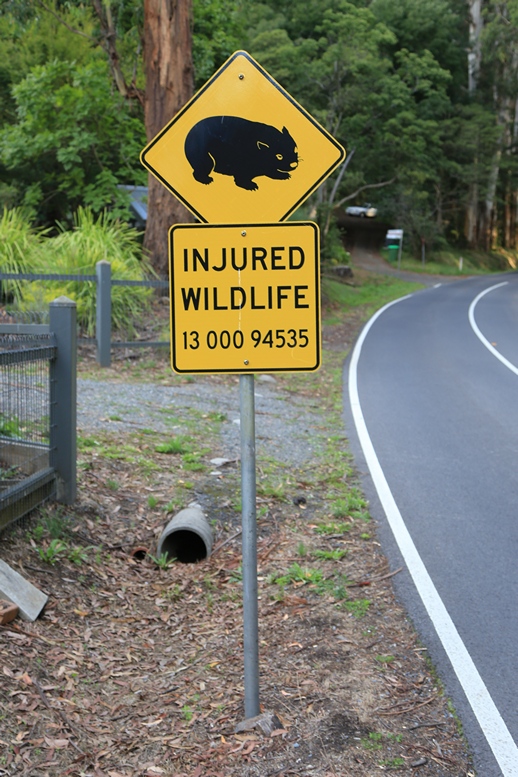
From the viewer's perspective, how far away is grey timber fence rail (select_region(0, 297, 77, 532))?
5828 millimetres

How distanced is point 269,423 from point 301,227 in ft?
24.7

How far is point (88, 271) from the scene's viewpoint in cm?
1531

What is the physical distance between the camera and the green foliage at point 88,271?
47.6 feet

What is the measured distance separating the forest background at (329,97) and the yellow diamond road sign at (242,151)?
13364mm

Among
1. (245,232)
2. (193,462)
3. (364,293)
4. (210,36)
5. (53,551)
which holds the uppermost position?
(210,36)

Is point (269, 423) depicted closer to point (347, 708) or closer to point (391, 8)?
point (347, 708)

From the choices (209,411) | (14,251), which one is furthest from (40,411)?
(14,251)

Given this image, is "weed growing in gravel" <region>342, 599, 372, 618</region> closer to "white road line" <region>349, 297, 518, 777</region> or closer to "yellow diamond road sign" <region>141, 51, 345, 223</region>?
"white road line" <region>349, 297, 518, 777</region>

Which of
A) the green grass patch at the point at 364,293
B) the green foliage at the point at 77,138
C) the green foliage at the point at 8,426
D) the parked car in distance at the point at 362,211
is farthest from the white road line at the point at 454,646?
the parked car in distance at the point at 362,211

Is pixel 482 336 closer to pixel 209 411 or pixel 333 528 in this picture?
pixel 209 411

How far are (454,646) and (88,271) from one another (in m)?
11.7

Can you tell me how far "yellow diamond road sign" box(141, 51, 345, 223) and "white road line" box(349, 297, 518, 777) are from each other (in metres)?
2.44

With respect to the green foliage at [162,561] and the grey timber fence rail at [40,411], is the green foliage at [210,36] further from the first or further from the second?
the green foliage at [162,561]

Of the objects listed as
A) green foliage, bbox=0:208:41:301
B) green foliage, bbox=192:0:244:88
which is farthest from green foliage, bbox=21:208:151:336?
green foliage, bbox=192:0:244:88
